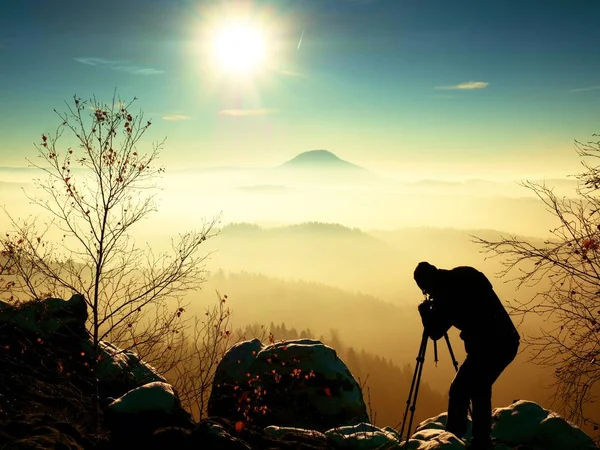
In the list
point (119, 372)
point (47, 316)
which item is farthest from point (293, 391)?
point (47, 316)

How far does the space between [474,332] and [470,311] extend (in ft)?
1.15

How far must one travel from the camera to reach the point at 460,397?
7203 mm

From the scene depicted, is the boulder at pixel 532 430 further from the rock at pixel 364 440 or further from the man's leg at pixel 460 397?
the rock at pixel 364 440

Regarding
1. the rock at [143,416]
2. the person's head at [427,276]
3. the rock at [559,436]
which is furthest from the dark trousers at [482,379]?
the rock at [143,416]

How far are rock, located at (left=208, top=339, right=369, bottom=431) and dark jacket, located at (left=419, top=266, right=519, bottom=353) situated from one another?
17.5ft

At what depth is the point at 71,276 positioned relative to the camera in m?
12.4

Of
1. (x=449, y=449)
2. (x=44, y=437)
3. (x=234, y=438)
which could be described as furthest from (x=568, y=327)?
(x=44, y=437)

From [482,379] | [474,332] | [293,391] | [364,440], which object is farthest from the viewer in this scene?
[293,391]

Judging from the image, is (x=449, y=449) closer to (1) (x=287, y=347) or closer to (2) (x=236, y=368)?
(1) (x=287, y=347)

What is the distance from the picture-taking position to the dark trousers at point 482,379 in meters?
7.02

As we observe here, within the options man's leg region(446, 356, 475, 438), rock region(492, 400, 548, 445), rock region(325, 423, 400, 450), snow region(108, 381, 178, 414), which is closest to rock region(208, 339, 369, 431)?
rock region(492, 400, 548, 445)

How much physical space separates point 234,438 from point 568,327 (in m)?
7.77

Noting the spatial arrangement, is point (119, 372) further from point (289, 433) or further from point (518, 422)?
point (518, 422)

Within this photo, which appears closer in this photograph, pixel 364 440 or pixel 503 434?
pixel 364 440
